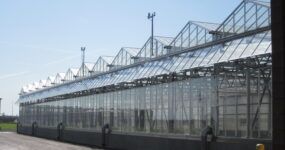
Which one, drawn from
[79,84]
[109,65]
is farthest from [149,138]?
[79,84]

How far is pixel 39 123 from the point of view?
68688 millimetres

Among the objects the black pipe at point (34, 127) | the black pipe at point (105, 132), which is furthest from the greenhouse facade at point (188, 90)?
the black pipe at point (34, 127)

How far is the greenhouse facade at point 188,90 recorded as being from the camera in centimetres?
2302

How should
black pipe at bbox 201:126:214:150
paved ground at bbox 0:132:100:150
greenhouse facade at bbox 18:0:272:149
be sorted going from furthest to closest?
paved ground at bbox 0:132:100:150, black pipe at bbox 201:126:214:150, greenhouse facade at bbox 18:0:272:149

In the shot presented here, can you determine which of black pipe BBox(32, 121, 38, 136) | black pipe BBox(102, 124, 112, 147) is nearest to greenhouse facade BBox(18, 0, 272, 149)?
black pipe BBox(102, 124, 112, 147)

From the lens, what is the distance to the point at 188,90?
28172 millimetres

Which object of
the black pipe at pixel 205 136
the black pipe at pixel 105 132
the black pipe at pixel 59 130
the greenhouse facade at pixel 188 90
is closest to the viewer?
the greenhouse facade at pixel 188 90

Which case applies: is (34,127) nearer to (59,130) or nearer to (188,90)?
(59,130)

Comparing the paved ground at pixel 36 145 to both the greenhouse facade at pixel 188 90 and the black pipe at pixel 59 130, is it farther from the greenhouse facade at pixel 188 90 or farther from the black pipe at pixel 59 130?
the black pipe at pixel 59 130

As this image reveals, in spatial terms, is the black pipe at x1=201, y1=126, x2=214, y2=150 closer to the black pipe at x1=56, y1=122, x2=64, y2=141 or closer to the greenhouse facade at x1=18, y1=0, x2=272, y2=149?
the greenhouse facade at x1=18, y1=0, x2=272, y2=149

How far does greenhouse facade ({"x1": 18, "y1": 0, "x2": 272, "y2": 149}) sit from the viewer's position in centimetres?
2302

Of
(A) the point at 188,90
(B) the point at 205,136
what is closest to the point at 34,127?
(A) the point at 188,90

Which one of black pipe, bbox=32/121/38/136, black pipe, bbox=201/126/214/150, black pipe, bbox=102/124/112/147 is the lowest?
black pipe, bbox=32/121/38/136

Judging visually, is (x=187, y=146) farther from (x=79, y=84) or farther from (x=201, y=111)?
(x=79, y=84)
